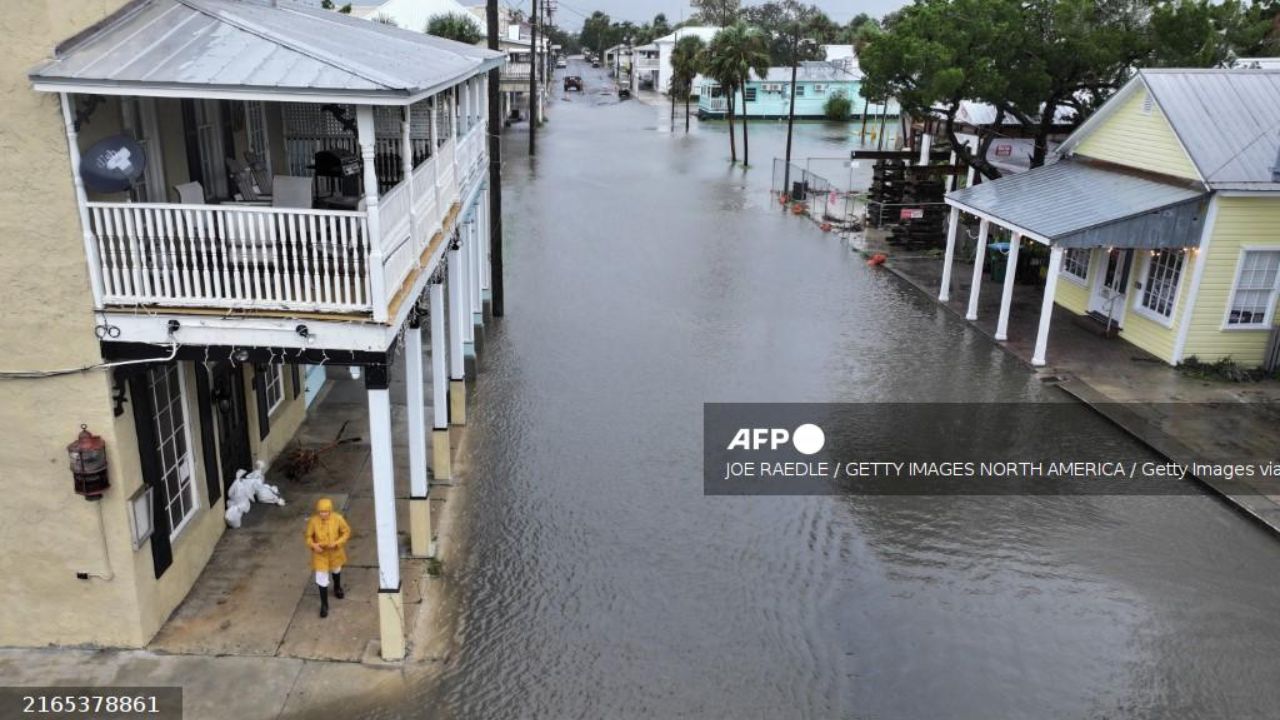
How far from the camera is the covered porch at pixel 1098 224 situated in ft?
57.2

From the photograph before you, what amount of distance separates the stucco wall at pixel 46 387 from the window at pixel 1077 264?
1996 cm

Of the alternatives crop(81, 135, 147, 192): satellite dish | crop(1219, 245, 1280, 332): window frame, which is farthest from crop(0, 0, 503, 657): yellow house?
crop(1219, 245, 1280, 332): window frame

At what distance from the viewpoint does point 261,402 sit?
41.3 feet

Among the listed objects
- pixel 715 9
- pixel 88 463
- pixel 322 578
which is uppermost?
pixel 715 9

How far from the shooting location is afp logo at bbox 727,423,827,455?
1478 centimetres

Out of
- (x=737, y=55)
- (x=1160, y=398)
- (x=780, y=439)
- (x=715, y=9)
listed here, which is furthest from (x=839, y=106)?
(x=715, y=9)

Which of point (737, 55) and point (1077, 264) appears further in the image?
point (737, 55)

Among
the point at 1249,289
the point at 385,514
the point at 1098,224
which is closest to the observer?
the point at 385,514

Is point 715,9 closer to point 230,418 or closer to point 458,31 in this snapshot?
point 458,31

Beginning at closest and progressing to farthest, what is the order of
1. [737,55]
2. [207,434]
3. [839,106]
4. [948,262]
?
[207,434] → [948,262] → [737,55] → [839,106]

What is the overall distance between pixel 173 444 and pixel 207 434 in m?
0.89

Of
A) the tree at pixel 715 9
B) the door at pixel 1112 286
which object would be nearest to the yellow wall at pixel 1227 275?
the door at pixel 1112 286

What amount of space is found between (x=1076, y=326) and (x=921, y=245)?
8817 mm

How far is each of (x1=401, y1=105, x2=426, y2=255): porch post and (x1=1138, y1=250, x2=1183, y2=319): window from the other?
49.3 feet
